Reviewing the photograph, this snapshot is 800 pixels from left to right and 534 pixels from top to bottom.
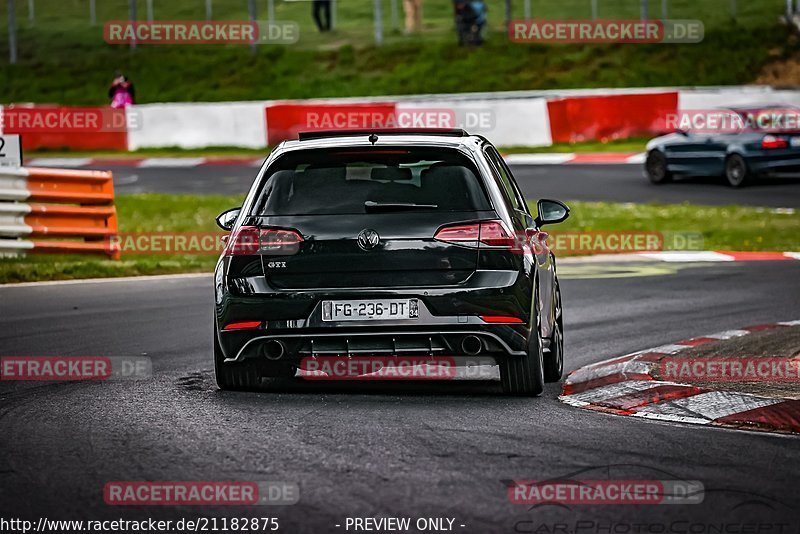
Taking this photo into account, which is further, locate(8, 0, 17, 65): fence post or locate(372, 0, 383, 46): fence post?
locate(8, 0, 17, 65): fence post

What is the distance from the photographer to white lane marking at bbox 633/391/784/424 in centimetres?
817

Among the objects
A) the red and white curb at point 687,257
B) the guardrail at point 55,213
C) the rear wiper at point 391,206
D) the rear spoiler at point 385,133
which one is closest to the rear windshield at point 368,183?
the rear wiper at point 391,206

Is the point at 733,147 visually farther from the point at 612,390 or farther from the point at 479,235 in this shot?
the point at 479,235

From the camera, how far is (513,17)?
156ft

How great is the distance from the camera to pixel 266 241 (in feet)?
28.9

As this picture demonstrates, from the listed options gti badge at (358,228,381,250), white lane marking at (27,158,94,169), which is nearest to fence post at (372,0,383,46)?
white lane marking at (27,158,94,169)

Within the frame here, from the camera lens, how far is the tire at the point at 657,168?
89.7ft

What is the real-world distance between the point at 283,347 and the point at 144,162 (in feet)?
84.0

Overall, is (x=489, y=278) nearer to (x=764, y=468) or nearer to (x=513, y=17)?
(x=764, y=468)

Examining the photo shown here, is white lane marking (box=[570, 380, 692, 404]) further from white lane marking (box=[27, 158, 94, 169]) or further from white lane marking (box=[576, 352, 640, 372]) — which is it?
white lane marking (box=[27, 158, 94, 169])

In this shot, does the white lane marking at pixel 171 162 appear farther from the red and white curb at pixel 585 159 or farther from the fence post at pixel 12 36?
the fence post at pixel 12 36

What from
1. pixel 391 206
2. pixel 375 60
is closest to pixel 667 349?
pixel 391 206

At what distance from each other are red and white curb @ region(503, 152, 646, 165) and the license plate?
2243 centimetres

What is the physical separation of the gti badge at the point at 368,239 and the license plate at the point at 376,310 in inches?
11.4
